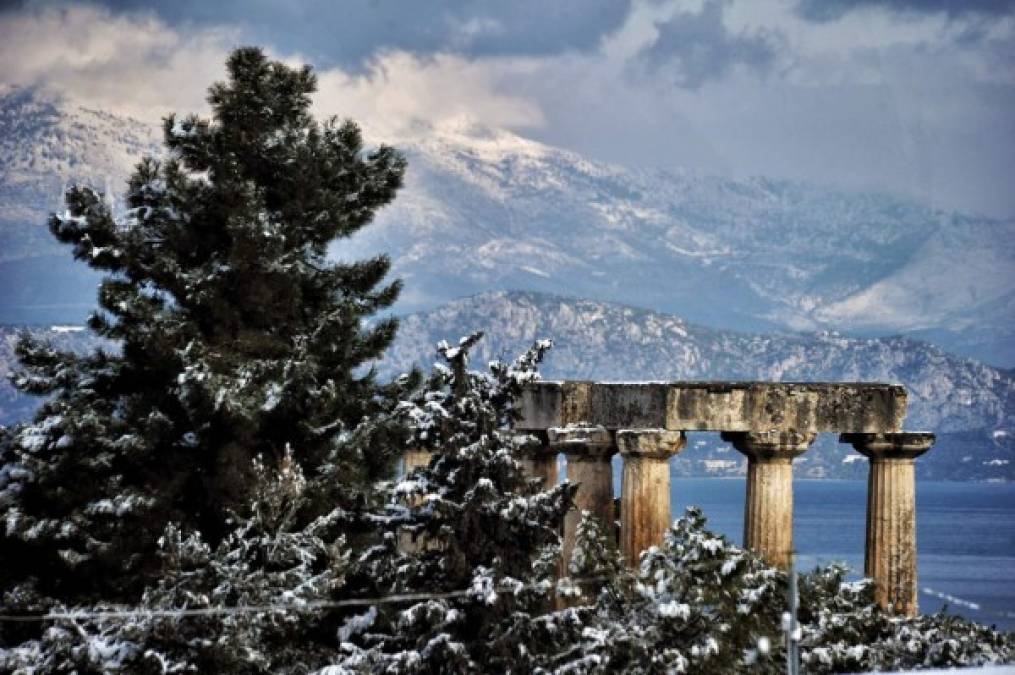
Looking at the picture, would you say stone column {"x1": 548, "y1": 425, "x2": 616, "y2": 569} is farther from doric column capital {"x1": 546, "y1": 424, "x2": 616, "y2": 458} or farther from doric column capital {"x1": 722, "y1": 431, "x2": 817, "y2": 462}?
doric column capital {"x1": 722, "y1": 431, "x2": 817, "y2": 462}

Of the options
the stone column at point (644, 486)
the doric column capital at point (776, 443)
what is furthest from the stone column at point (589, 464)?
the doric column capital at point (776, 443)

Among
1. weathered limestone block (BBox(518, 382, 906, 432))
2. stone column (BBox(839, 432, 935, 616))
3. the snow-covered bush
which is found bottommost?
the snow-covered bush

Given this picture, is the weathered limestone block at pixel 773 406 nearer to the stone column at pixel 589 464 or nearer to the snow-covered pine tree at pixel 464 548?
the stone column at pixel 589 464

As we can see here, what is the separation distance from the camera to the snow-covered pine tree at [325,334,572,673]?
36.5m

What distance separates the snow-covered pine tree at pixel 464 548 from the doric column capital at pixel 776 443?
5954mm

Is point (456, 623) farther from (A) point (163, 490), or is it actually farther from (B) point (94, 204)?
(B) point (94, 204)

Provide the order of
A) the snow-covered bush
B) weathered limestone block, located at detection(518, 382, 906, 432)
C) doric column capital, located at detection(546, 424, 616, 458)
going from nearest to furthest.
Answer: the snow-covered bush
weathered limestone block, located at detection(518, 382, 906, 432)
doric column capital, located at detection(546, 424, 616, 458)

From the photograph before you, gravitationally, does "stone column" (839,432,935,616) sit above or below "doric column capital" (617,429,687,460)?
below

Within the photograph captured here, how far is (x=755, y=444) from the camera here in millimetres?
42406

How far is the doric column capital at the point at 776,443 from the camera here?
42156mm

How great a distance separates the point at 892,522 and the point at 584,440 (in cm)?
711

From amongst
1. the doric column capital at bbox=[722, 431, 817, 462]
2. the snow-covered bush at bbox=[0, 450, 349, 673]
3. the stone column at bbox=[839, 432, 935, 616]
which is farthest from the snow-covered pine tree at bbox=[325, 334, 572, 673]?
the stone column at bbox=[839, 432, 935, 616]

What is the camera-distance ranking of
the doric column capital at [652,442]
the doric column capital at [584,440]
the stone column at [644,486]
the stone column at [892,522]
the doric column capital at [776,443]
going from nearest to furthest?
the doric column capital at [776,443]
the doric column capital at [652,442]
the stone column at [644,486]
the stone column at [892,522]
the doric column capital at [584,440]

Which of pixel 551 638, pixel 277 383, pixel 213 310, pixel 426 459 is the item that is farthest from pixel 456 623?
pixel 426 459
